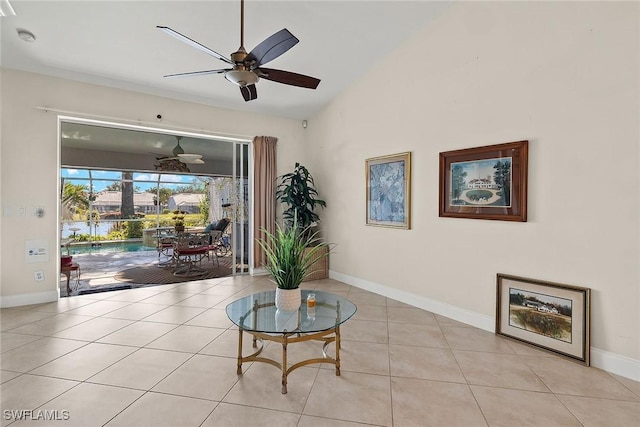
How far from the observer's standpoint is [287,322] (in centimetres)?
215

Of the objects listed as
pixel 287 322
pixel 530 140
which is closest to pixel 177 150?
pixel 287 322

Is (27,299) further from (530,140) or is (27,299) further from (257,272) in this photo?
(530,140)

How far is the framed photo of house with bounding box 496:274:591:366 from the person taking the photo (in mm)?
2322

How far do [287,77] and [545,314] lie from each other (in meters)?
3.04

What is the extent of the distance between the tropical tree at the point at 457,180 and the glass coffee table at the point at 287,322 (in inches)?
67.9

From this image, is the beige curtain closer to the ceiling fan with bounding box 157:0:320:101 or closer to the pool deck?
the pool deck

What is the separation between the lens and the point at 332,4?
297cm

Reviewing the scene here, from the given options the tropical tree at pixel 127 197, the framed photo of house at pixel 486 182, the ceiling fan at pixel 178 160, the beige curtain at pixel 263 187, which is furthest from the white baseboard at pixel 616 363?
the tropical tree at pixel 127 197

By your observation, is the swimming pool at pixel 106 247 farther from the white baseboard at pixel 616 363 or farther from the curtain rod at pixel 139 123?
the white baseboard at pixel 616 363

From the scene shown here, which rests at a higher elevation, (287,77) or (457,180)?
(287,77)

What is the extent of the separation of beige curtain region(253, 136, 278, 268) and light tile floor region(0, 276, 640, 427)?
88.2 inches

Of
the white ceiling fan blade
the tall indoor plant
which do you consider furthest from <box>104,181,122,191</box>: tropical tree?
the tall indoor plant

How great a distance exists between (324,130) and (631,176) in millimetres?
3953

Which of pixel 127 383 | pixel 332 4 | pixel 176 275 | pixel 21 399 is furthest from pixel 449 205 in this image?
pixel 176 275
